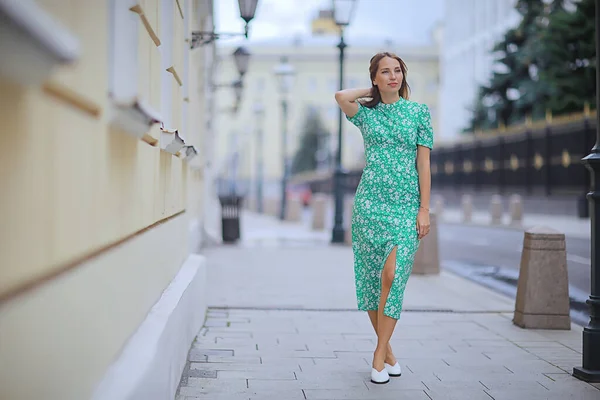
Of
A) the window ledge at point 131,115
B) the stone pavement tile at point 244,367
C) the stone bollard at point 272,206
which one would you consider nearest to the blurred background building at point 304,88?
the stone bollard at point 272,206

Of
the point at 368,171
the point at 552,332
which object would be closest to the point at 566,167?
the point at 552,332

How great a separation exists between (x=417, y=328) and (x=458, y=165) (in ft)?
98.9

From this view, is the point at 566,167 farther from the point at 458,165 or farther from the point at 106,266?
the point at 106,266

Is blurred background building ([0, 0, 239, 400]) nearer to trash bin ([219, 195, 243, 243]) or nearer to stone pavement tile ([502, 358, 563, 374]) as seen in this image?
stone pavement tile ([502, 358, 563, 374])

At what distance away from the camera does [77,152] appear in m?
2.18

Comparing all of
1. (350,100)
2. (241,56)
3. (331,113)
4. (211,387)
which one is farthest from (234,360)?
(331,113)

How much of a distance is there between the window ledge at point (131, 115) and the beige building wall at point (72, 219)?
0.10ft

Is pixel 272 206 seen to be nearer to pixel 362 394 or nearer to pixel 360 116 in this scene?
pixel 360 116

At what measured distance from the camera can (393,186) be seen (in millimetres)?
4379

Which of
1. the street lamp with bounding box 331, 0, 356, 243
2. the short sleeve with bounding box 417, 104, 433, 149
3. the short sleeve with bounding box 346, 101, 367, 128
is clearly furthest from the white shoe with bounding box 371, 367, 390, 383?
the street lamp with bounding box 331, 0, 356, 243

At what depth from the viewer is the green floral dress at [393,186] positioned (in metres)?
4.36

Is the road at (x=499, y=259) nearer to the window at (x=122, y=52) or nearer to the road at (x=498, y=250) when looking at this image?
the road at (x=498, y=250)

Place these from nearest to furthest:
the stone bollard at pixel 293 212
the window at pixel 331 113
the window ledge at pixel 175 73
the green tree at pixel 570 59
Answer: the window ledge at pixel 175 73, the green tree at pixel 570 59, the stone bollard at pixel 293 212, the window at pixel 331 113

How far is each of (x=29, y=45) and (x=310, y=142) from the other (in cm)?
8067
